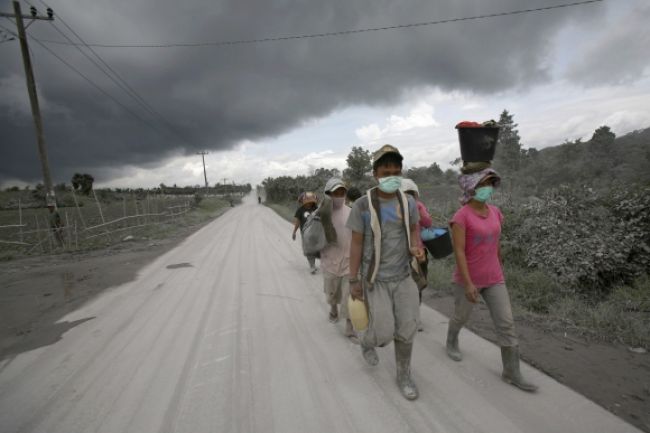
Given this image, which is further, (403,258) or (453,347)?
(453,347)

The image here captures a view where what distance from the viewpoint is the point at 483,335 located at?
137 inches

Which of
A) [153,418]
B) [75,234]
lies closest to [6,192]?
[75,234]

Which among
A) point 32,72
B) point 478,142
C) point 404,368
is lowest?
point 404,368

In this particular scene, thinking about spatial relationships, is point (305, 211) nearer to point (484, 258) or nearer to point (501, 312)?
point (484, 258)

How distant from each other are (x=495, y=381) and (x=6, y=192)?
73.0 meters

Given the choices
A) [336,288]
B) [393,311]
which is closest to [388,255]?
[393,311]

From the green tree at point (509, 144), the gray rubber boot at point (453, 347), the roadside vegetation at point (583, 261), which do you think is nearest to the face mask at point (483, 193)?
the gray rubber boot at point (453, 347)

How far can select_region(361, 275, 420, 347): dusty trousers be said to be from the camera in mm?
2484

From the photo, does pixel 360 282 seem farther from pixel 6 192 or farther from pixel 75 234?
pixel 6 192

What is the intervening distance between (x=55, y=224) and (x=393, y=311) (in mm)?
13477

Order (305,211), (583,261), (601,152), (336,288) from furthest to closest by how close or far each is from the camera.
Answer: (601,152) < (305,211) < (583,261) < (336,288)

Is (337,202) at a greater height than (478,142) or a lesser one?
lesser

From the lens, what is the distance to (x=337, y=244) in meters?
3.73

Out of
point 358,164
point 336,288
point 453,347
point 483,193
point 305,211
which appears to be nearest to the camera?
point 483,193
